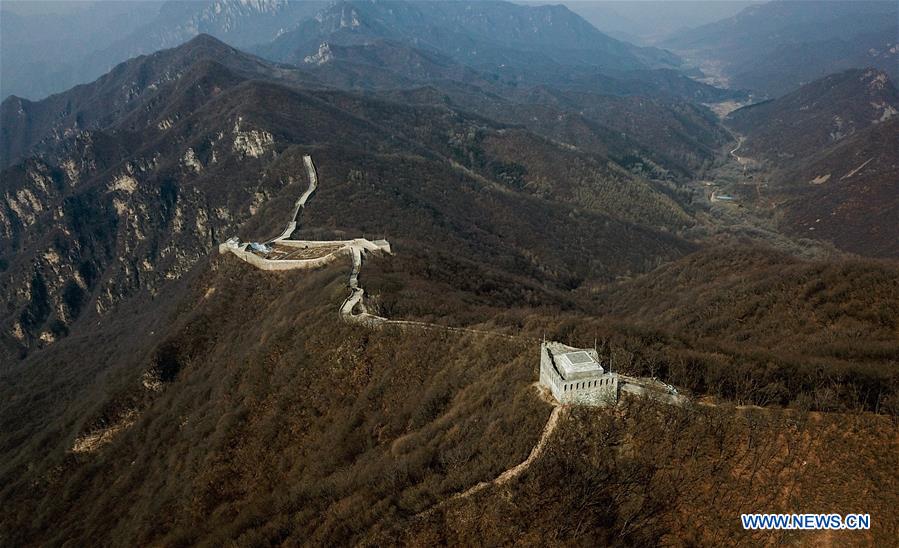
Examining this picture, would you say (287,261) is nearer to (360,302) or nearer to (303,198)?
(360,302)

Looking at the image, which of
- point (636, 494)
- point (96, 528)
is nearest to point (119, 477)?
point (96, 528)

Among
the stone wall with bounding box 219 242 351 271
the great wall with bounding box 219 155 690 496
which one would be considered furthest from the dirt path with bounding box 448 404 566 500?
the stone wall with bounding box 219 242 351 271

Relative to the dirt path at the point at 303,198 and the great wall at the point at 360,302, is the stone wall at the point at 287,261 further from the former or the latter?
the dirt path at the point at 303,198

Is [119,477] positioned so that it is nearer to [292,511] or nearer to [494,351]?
[292,511]

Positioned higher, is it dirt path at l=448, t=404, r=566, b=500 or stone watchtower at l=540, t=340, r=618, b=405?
stone watchtower at l=540, t=340, r=618, b=405

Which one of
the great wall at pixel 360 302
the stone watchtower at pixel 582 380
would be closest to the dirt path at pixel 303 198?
the great wall at pixel 360 302

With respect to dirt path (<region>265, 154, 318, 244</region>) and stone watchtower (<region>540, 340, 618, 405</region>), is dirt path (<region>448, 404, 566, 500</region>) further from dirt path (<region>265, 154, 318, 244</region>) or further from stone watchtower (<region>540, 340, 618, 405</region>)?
dirt path (<region>265, 154, 318, 244</region>)

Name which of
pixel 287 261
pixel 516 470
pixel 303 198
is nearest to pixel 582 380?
pixel 516 470

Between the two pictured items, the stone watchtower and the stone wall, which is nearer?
the stone watchtower
